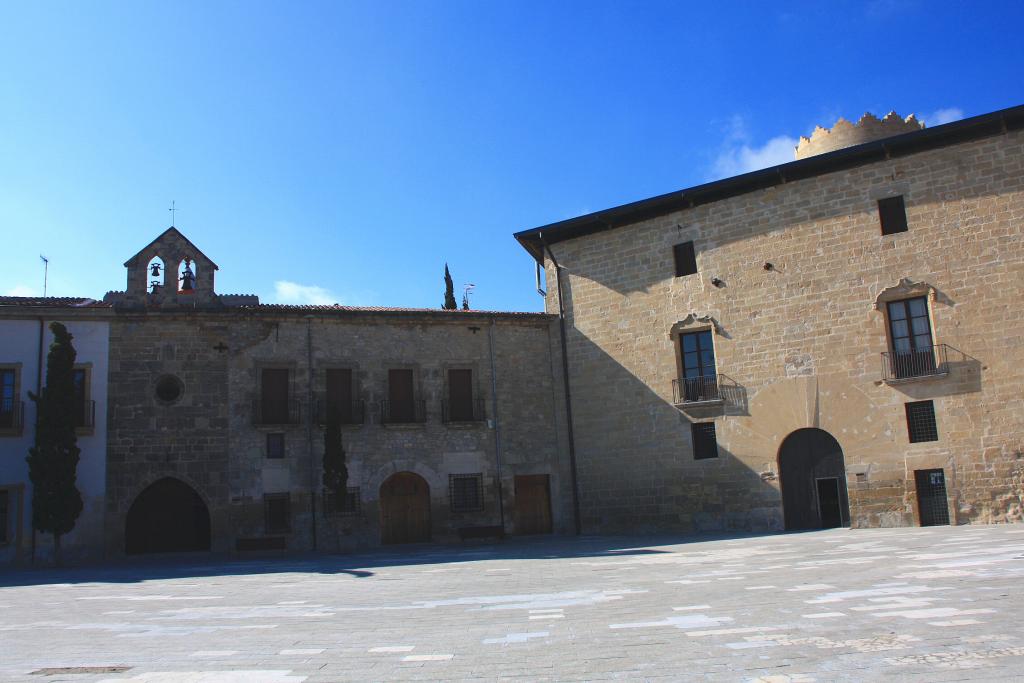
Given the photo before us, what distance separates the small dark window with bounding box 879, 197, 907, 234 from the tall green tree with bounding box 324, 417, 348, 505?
14.3 meters

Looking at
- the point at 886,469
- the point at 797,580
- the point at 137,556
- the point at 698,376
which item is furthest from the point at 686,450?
the point at 137,556

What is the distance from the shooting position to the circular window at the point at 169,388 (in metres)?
20.9

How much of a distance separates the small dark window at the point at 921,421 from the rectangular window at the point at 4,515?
67.4ft

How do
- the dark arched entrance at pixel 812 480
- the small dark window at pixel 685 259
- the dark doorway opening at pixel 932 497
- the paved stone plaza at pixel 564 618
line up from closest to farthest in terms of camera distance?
the paved stone plaza at pixel 564 618
the dark doorway opening at pixel 932 497
the dark arched entrance at pixel 812 480
the small dark window at pixel 685 259

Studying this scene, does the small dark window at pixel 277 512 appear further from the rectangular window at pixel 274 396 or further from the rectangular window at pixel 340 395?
the rectangular window at pixel 340 395

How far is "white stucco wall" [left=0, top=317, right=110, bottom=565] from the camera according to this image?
18.9 metres

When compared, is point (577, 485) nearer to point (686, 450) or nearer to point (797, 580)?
point (686, 450)

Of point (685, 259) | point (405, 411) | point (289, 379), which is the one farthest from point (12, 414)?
point (685, 259)

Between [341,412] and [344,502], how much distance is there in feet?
7.84

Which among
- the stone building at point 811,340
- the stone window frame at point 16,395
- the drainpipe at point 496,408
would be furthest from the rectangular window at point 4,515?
the stone building at point 811,340

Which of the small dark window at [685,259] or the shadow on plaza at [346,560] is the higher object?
the small dark window at [685,259]

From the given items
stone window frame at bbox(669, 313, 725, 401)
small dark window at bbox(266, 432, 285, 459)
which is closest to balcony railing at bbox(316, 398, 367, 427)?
small dark window at bbox(266, 432, 285, 459)

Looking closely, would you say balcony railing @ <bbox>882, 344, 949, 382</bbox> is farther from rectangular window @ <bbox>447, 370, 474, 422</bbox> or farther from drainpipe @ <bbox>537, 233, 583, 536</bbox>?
rectangular window @ <bbox>447, 370, 474, 422</bbox>

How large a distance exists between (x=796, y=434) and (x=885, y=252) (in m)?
4.72
